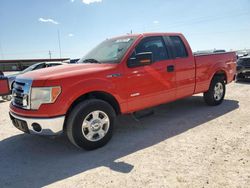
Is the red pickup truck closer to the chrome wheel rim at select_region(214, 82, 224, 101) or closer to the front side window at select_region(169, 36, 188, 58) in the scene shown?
→ the front side window at select_region(169, 36, 188, 58)

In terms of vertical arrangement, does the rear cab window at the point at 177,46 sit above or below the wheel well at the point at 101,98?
above

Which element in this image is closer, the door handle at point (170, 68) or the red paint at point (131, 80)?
the red paint at point (131, 80)

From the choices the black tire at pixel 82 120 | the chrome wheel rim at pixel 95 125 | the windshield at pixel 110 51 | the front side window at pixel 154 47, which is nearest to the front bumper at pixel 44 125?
the black tire at pixel 82 120

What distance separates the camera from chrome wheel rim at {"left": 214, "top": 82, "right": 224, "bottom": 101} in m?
6.46

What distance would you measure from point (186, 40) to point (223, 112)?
6.35ft

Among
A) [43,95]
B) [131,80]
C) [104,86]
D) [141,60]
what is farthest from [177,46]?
[43,95]

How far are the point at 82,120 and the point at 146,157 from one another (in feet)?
3.73

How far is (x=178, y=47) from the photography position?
550 cm

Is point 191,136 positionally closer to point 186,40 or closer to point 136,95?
point 136,95

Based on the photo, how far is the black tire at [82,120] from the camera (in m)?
3.76

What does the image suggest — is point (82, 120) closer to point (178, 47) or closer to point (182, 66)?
point (182, 66)

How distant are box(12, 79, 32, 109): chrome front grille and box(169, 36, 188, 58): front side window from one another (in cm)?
315

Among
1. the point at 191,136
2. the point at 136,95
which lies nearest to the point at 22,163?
the point at 136,95

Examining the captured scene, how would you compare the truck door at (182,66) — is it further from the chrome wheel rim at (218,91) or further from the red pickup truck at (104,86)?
the chrome wheel rim at (218,91)
